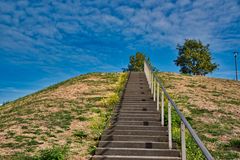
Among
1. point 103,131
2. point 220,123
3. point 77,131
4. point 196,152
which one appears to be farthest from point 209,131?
point 77,131

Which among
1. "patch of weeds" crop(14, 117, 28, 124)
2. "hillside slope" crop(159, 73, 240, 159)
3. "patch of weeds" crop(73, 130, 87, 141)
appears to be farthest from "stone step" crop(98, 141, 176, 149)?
"patch of weeds" crop(14, 117, 28, 124)

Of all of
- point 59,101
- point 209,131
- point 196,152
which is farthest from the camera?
point 59,101

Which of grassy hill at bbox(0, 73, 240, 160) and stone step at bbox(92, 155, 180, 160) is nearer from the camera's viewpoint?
stone step at bbox(92, 155, 180, 160)

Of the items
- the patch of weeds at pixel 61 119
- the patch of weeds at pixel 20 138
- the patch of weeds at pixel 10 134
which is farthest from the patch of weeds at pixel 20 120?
the patch of weeds at pixel 20 138

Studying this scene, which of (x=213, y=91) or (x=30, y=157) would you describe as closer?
(x=30, y=157)

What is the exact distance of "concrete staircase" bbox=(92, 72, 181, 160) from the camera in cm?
832

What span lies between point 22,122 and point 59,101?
4554 millimetres

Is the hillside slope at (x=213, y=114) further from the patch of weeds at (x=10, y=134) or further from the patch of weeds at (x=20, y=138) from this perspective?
the patch of weeds at (x=10, y=134)

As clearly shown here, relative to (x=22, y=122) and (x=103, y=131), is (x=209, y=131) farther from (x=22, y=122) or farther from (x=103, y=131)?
(x=22, y=122)

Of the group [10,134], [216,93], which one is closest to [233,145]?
[10,134]

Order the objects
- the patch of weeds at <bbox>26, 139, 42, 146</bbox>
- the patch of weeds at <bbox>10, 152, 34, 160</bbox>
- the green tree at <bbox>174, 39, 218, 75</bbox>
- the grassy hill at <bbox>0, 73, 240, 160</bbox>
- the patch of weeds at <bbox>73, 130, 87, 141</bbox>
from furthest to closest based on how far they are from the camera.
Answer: the green tree at <bbox>174, 39, 218, 75</bbox>, the patch of weeds at <bbox>73, 130, 87, 141</bbox>, the patch of weeds at <bbox>26, 139, 42, 146</bbox>, the grassy hill at <bbox>0, 73, 240, 160</bbox>, the patch of weeds at <bbox>10, 152, 34, 160</bbox>

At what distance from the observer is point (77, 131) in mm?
10617

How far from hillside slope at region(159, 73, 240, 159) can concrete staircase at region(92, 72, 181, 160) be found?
1.53m

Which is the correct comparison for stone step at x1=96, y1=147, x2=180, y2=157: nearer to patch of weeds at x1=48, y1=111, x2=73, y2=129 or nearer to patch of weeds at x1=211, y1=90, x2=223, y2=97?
patch of weeds at x1=48, y1=111, x2=73, y2=129
